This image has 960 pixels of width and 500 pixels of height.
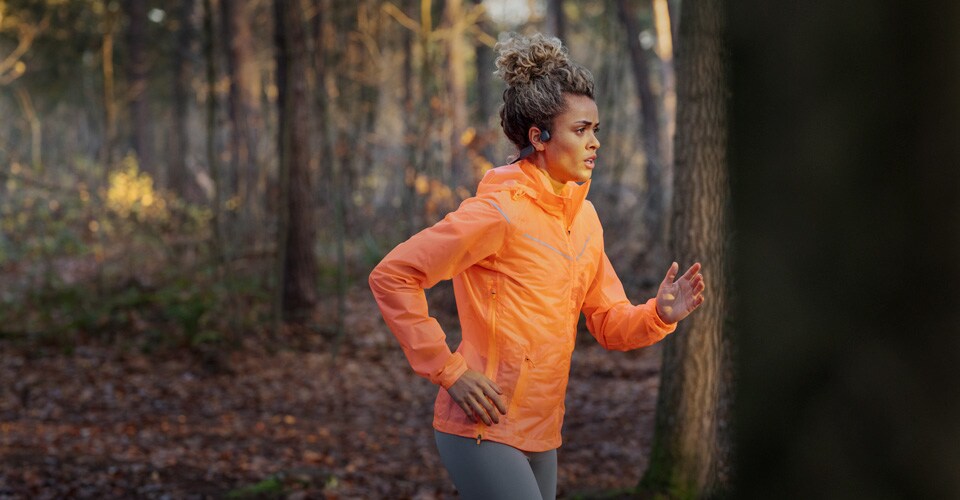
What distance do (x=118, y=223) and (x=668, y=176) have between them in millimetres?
9320

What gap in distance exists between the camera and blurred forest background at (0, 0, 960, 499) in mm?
1353

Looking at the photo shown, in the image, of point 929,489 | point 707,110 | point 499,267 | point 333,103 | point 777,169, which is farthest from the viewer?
point 333,103

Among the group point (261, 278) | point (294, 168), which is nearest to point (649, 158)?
point (294, 168)

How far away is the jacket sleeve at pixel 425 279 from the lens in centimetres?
291

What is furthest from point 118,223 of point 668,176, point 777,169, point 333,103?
point 777,169

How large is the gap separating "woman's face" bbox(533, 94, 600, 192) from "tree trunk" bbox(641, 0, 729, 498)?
8.20 feet

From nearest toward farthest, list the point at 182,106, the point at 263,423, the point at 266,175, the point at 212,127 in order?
1. the point at 263,423
2. the point at 212,127
3. the point at 266,175
4. the point at 182,106

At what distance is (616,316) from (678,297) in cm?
23

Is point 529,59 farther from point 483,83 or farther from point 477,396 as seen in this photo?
point 483,83

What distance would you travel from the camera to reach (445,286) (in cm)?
1384

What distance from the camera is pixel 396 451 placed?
8.25m

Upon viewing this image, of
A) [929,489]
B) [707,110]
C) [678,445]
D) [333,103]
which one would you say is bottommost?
[678,445]

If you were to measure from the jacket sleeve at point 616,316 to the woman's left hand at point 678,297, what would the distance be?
24 millimetres

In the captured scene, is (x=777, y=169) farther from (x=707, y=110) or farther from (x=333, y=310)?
(x=333, y=310)
